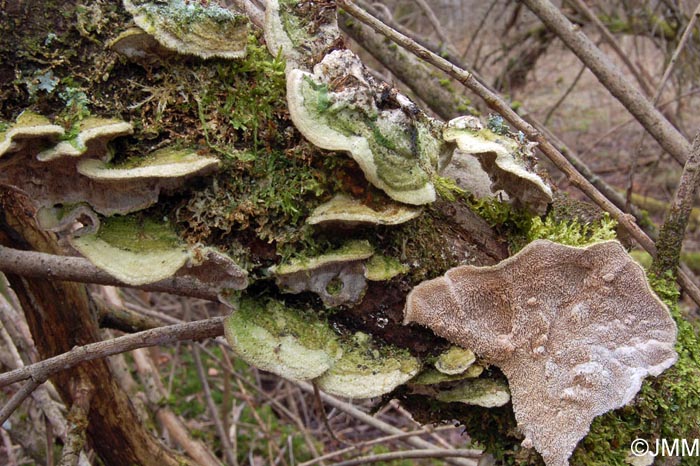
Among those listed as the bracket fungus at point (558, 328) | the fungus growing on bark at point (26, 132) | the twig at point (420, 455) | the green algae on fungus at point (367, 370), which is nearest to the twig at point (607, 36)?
the bracket fungus at point (558, 328)

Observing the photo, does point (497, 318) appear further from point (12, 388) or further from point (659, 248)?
point (12, 388)

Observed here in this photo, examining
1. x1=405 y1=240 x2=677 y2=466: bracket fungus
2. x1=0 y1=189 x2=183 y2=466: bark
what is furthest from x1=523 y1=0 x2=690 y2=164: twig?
x1=0 y1=189 x2=183 y2=466: bark

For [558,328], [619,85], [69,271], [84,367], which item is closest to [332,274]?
[558,328]

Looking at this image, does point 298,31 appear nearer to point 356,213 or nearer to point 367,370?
point 356,213

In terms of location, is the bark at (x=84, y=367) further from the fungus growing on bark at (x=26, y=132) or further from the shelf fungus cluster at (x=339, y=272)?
the shelf fungus cluster at (x=339, y=272)

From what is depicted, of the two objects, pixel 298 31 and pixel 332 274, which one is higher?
pixel 298 31

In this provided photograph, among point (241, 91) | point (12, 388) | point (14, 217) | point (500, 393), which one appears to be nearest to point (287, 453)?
point (12, 388)
